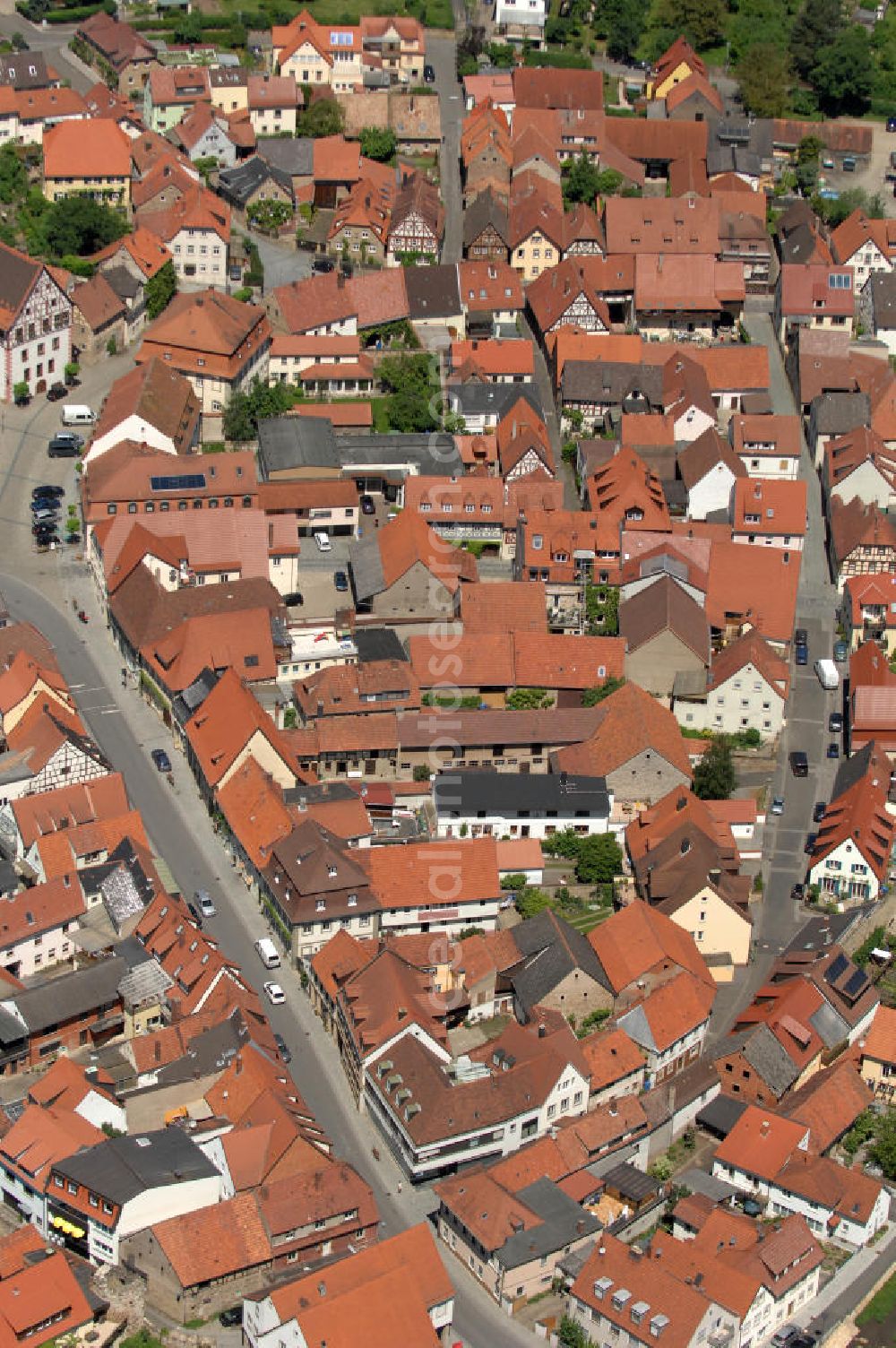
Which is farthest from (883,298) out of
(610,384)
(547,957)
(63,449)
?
(547,957)

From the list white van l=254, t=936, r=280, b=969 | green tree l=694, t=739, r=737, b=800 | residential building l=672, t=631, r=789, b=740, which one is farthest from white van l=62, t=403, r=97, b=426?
white van l=254, t=936, r=280, b=969

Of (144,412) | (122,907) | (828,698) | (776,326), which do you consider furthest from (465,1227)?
(776,326)

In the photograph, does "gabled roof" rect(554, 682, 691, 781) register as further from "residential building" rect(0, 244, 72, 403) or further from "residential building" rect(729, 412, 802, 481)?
"residential building" rect(0, 244, 72, 403)

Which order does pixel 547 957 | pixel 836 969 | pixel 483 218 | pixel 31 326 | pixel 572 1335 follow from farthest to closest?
pixel 483 218 → pixel 31 326 → pixel 836 969 → pixel 547 957 → pixel 572 1335

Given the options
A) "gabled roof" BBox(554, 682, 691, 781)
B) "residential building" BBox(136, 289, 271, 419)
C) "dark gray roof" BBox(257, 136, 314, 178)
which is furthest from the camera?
"dark gray roof" BBox(257, 136, 314, 178)

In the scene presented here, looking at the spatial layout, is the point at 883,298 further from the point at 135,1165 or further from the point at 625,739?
the point at 135,1165

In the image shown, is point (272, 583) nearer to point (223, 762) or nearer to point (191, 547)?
point (191, 547)

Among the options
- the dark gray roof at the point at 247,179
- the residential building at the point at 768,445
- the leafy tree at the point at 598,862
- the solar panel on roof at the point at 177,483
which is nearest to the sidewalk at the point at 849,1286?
the leafy tree at the point at 598,862
